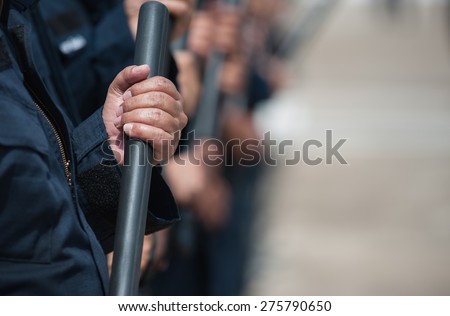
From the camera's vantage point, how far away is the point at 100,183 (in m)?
1.81

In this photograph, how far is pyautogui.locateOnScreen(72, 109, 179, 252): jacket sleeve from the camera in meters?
1.79

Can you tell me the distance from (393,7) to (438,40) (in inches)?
75.6

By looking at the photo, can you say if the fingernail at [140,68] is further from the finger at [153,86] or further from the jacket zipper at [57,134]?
the jacket zipper at [57,134]

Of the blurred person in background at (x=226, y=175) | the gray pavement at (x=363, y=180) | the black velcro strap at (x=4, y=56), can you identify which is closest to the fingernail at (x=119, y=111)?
the black velcro strap at (x=4, y=56)

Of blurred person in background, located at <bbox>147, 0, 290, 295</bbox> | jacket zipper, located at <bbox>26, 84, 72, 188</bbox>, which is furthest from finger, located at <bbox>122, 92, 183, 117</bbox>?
blurred person in background, located at <bbox>147, 0, 290, 295</bbox>

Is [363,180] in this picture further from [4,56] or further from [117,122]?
[4,56]

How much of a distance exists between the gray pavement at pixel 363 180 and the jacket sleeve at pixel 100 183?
3.62 meters

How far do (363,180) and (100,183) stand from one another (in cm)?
632

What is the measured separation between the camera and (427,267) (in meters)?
6.12

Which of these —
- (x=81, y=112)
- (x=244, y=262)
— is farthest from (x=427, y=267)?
(x=81, y=112)

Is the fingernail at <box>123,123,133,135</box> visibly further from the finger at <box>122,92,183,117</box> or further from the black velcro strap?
the black velcro strap

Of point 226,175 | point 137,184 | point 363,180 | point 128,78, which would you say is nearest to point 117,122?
point 128,78

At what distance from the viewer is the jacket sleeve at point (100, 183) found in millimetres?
1793
